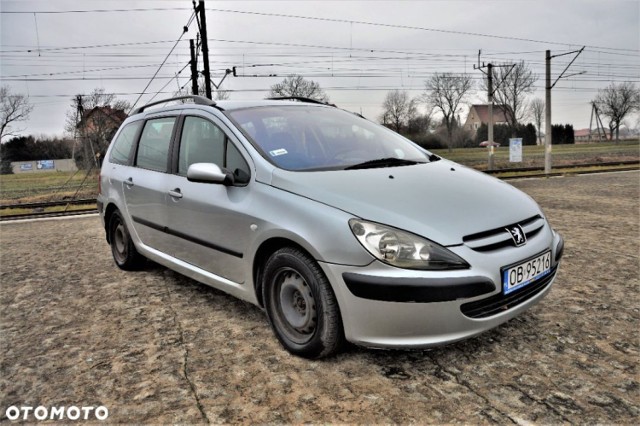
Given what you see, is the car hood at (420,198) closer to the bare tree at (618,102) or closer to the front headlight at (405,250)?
the front headlight at (405,250)

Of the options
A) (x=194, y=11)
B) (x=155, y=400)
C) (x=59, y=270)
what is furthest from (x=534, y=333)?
(x=194, y=11)

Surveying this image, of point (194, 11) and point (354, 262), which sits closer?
point (354, 262)

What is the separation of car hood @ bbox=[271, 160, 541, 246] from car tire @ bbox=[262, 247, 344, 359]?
365mm

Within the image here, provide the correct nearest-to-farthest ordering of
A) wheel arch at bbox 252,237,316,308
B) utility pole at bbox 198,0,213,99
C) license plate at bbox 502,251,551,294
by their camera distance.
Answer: license plate at bbox 502,251,551,294, wheel arch at bbox 252,237,316,308, utility pole at bbox 198,0,213,99

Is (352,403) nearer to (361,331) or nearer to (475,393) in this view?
(361,331)

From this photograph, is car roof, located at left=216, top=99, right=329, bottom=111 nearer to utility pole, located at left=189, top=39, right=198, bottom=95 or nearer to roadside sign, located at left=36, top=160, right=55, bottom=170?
utility pole, located at left=189, top=39, right=198, bottom=95

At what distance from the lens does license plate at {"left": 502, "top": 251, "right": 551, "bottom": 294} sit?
2.37 m

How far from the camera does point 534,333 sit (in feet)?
9.45

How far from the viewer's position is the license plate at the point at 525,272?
2.37 meters

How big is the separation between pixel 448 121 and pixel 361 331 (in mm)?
60820

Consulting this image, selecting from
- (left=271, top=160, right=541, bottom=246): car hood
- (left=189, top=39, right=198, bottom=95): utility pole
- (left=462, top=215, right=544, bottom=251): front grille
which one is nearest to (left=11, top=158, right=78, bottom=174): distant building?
(left=189, top=39, right=198, bottom=95): utility pole

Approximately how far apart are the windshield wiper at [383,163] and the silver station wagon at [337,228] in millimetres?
12

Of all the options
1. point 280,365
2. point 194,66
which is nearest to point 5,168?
point 194,66

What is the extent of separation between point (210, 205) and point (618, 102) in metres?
79.3
